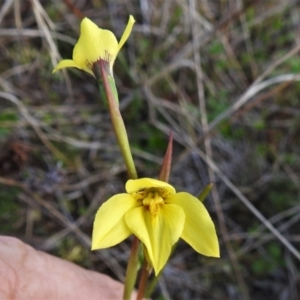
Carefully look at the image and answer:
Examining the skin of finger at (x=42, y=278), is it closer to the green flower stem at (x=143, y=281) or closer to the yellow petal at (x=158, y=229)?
the green flower stem at (x=143, y=281)

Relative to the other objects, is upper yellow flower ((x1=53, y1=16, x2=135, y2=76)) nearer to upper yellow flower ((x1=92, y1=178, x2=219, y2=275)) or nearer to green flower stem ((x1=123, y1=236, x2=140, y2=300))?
upper yellow flower ((x1=92, y1=178, x2=219, y2=275))

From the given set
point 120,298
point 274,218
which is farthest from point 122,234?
point 274,218

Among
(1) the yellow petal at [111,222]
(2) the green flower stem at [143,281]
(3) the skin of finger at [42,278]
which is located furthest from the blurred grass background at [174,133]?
(1) the yellow petal at [111,222]

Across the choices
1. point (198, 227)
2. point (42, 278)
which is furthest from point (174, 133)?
point (198, 227)

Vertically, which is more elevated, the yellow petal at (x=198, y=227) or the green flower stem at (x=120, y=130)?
the green flower stem at (x=120, y=130)

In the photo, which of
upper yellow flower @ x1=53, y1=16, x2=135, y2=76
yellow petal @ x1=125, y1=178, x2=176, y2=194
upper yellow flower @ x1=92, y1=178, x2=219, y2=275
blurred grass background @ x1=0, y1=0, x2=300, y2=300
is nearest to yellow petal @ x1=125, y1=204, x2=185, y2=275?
upper yellow flower @ x1=92, y1=178, x2=219, y2=275

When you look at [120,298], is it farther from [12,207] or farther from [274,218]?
[274,218]

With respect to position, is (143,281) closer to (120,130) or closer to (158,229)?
(158,229)
